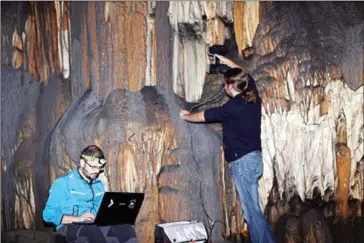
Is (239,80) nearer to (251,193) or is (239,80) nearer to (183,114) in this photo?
(183,114)

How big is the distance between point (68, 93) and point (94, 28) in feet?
1.66

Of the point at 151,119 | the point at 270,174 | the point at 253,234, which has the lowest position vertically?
the point at 253,234

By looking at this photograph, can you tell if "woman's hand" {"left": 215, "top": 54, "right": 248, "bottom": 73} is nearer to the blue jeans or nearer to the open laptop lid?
the blue jeans

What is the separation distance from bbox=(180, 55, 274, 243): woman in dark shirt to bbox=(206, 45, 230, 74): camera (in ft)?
0.10

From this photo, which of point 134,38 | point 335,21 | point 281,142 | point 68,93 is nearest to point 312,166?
point 281,142

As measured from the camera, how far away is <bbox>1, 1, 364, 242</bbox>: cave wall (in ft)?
13.2

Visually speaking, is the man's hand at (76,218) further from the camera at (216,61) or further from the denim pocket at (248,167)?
the camera at (216,61)

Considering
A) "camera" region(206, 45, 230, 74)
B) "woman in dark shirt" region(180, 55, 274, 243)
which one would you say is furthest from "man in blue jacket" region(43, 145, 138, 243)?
"camera" region(206, 45, 230, 74)

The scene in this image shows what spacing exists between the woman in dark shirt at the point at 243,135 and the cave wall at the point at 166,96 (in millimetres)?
82

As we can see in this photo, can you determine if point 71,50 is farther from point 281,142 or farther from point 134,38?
point 281,142

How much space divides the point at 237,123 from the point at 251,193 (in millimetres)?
526

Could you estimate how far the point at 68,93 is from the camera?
4.06 metres

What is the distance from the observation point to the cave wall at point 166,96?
13.2 feet

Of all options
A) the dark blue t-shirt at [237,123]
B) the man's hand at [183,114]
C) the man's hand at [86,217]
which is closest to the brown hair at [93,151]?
the man's hand at [86,217]
